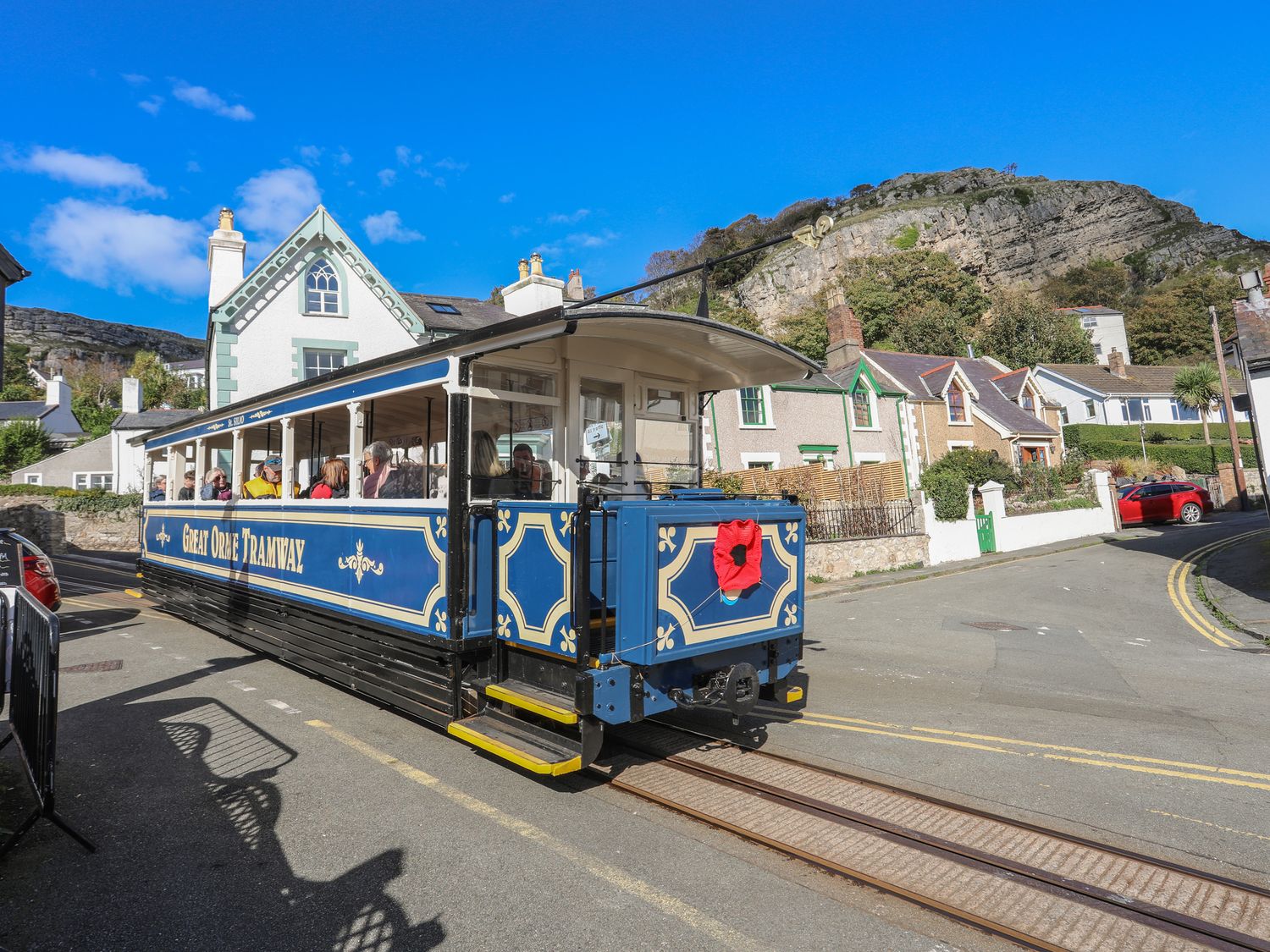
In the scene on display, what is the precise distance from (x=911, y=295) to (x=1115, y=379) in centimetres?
1570

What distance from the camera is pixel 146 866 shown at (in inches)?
149

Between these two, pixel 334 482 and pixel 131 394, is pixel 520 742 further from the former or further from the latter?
pixel 131 394

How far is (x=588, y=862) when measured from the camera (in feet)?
12.5

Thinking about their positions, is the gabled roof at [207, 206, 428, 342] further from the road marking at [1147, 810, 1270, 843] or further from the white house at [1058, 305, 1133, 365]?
the white house at [1058, 305, 1133, 365]

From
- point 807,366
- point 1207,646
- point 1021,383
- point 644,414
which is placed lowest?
point 1207,646

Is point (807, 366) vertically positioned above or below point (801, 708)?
above

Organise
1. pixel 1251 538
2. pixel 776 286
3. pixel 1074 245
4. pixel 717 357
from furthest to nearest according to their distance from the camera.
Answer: pixel 1074 245 < pixel 776 286 < pixel 1251 538 < pixel 717 357

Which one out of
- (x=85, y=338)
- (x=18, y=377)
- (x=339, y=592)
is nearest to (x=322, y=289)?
(x=339, y=592)

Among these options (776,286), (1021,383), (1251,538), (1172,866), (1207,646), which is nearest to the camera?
(1172,866)

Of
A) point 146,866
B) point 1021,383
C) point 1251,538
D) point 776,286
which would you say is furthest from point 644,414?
point 776,286

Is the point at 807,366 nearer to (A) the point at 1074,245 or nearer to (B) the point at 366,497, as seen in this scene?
(B) the point at 366,497

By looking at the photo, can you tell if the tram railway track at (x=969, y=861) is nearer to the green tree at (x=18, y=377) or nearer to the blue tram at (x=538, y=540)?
the blue tram at (x=538, y=540)

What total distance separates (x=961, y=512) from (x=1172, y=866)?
17.3m

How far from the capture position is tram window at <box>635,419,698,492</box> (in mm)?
6500
